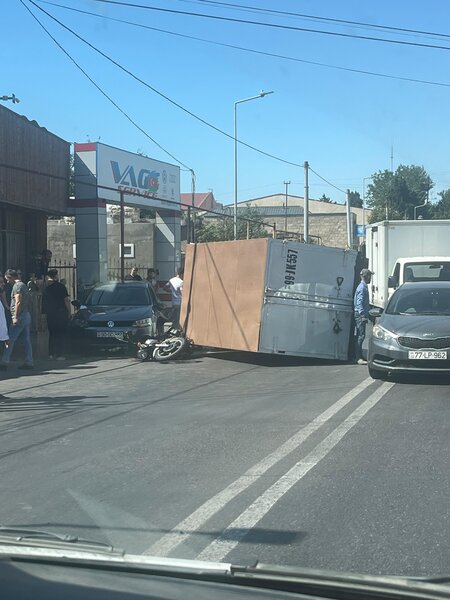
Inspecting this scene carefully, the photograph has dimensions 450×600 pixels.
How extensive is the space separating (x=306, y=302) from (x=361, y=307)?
3.31ft

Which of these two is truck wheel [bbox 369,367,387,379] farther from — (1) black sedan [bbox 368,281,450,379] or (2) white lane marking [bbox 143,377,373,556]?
(2) white lane marking [bbox 143,377,373,556]

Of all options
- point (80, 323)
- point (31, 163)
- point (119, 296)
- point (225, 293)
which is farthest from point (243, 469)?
point (31, 163)

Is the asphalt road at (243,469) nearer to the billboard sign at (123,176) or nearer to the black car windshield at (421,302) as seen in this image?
the black car windshield at (421,302)

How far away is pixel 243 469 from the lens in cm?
578

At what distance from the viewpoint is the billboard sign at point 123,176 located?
827 inches

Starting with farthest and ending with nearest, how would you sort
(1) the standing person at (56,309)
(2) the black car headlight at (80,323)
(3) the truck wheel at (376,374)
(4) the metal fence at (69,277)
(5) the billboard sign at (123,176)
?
(4) the metal fence at (69,277), (5) the billboard sign at (123,176), (2) the black car headlight at (80,323), (1) the standing person at (56,309), (3) the truck wheel at (376,374)

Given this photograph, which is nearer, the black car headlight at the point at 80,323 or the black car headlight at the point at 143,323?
the black car headlight at the point at 143,323

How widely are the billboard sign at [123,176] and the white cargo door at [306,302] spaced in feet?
22.7

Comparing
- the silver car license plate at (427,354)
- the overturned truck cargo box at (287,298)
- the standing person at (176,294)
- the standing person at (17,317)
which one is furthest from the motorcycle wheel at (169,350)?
the silver car license plate at (427,354)

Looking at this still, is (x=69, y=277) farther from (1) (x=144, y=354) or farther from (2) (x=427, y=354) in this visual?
(2) (x=427, y=354)

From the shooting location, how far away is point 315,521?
4500mm

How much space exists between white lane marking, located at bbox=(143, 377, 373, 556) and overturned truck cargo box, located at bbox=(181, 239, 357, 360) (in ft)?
14.5

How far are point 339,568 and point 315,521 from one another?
0.77 metres

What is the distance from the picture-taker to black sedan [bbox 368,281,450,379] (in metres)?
9.63
